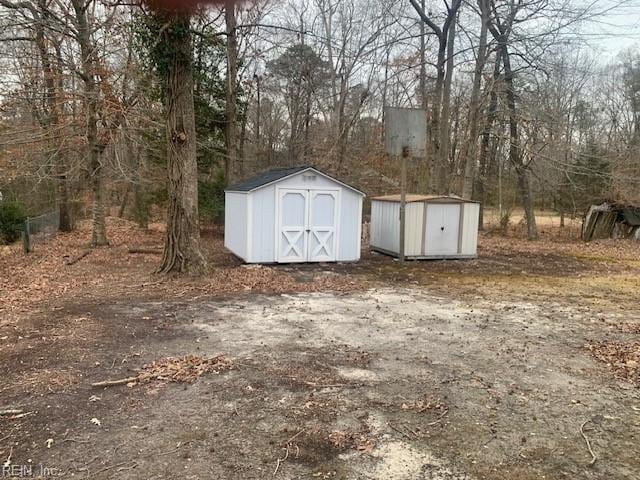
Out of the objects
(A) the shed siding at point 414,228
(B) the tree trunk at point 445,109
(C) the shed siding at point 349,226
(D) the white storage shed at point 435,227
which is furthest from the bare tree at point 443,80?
(C) the shed siding at point 349,226

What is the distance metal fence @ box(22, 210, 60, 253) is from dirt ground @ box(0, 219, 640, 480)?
13.2 feet

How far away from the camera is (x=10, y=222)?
45.2 feet

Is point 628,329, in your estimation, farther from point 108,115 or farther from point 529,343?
point 108,115

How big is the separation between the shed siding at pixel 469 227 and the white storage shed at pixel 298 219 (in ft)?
9.86

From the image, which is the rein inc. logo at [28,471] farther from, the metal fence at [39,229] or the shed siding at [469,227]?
the shed siding at [469,227]

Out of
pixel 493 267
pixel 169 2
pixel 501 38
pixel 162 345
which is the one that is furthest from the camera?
pixel 501 38

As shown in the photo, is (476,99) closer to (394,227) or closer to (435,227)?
(435,227)

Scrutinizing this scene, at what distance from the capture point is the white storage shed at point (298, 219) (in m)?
10.6

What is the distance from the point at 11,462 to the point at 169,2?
5.46 meters

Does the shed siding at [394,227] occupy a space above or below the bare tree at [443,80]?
below

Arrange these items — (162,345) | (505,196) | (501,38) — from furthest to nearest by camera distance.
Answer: (505,196)
(501,38)
(162,345)

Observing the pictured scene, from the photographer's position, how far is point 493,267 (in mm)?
11250

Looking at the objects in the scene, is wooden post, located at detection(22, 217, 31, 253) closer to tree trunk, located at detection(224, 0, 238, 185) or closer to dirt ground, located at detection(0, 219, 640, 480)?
dirt ground, located at detection(0, 219, 640, 480)

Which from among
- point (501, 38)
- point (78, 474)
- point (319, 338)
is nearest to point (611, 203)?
point (501, 38)
